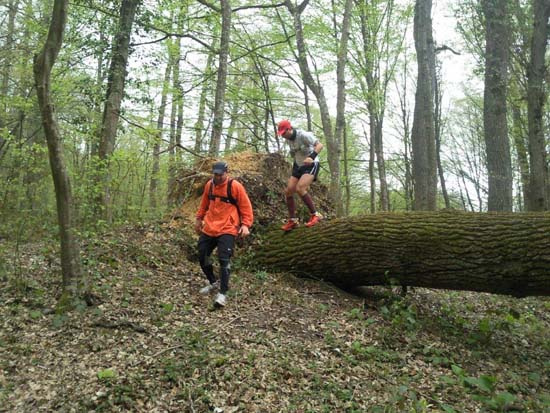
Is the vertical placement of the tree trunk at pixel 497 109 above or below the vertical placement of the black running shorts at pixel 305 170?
above

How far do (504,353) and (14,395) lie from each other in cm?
551

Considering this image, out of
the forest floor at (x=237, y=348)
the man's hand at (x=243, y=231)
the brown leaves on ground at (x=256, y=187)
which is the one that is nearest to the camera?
the forest floor at (x=237, y=348)

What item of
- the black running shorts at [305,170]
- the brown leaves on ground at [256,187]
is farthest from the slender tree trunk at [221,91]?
the black running shorts at [305,170]

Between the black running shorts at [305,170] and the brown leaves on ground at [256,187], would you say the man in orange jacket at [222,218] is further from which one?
the brown leaves on ground at [256,187]

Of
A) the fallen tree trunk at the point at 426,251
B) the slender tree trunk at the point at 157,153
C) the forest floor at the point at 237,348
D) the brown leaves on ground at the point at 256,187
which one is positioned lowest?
the forest floor at the point at 237,348

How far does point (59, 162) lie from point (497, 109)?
29.7 feet

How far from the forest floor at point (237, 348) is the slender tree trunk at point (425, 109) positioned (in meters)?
5.51

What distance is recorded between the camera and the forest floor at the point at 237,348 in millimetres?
3680

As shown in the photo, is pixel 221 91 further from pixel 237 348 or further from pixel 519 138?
pixel 519 138

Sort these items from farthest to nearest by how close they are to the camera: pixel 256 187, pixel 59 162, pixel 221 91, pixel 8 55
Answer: pixel 8 55, pixel 221 91, pixel 256 187, pixel 59 162

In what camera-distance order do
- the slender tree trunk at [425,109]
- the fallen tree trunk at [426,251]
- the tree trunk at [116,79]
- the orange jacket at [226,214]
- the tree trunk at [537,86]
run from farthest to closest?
the slender tree trunk at [425,109] → the tree trunk at [537,86] → the tree trunk at [116,79] → the orange jacket at [226,214] → the fallen tree trunk at [426,251]

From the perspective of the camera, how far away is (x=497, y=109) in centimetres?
946

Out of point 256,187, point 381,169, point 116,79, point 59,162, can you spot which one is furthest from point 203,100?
point 59,162

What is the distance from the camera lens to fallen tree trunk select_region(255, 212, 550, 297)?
209 inches
